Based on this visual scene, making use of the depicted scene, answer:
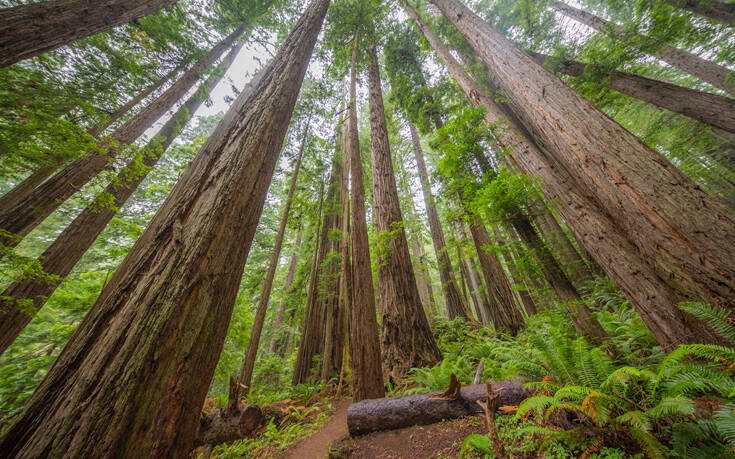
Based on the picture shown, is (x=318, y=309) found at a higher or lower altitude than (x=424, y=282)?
Answer: lower

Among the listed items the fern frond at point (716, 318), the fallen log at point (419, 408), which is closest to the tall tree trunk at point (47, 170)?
the fallen log at point (419, 408)

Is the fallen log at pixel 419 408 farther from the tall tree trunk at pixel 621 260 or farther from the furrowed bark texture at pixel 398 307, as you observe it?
the tall tree trunk at pixel 621 260

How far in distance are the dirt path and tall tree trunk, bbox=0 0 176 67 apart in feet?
18.2

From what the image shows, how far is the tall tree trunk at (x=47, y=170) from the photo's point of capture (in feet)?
15.5

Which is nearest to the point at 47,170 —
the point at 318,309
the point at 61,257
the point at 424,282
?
the point at 61,257

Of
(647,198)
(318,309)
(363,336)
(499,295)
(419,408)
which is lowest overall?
(419,408)

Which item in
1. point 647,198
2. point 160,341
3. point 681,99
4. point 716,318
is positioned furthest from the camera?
point 681,99

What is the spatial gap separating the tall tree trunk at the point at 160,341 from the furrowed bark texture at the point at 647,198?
3.90m

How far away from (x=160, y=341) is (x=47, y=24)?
12.7ft

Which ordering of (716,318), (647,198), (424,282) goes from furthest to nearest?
1. (424,282)
2. (647,198)
3. (716,318)

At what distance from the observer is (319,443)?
3434 millimetres

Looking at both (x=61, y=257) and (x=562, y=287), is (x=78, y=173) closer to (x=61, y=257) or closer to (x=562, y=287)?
(x=61, y=257)

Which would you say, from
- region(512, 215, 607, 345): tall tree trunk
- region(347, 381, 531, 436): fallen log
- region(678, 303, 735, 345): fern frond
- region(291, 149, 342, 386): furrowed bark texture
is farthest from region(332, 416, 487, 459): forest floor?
region(291, 149, 342, 386): furrowed bark texture

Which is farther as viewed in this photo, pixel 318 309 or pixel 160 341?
pixel 318 309
